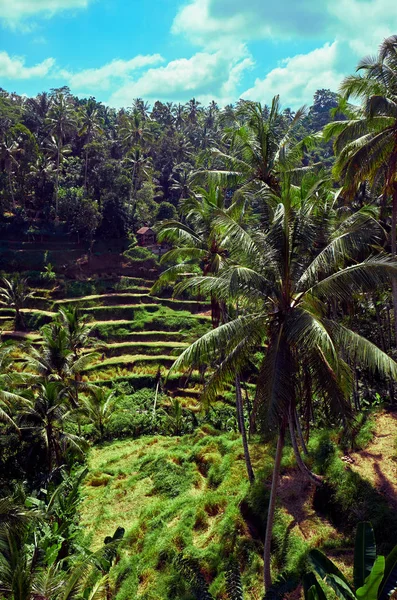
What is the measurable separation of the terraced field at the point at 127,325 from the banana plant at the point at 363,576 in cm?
2189

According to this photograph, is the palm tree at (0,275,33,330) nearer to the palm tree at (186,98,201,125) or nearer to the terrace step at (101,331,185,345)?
the terrace step at (101,331,185,345)

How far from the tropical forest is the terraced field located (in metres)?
0.36

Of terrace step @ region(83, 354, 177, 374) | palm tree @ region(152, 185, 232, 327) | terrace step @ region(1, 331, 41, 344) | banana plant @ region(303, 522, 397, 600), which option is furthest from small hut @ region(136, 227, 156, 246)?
banana plant @ region(303, 522, 397, 600)

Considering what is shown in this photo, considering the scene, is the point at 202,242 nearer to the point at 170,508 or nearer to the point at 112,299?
the point at 170,508

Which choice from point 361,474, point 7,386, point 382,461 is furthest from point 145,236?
point 361,474

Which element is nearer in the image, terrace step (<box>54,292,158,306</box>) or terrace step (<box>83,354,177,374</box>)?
terrace step (<box>83,354,177,374</box>)

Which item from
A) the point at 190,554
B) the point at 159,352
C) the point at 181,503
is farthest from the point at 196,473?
the point at 159,352

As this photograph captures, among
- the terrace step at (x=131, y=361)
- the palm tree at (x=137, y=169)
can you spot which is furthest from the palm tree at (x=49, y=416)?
the palm tree at (x=137, y=169)

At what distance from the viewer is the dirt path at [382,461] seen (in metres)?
12.0

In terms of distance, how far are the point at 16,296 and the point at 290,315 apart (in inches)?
1214

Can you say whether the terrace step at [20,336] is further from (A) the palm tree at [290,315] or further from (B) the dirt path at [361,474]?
(A) the palm tree at [290,315]

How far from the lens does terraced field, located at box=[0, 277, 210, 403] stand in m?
30.9

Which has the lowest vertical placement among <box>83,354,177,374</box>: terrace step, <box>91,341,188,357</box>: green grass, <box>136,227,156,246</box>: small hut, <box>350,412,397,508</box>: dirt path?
<box>83,354,177,374</box>: terrace step

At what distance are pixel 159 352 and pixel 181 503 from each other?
61.5 ft
